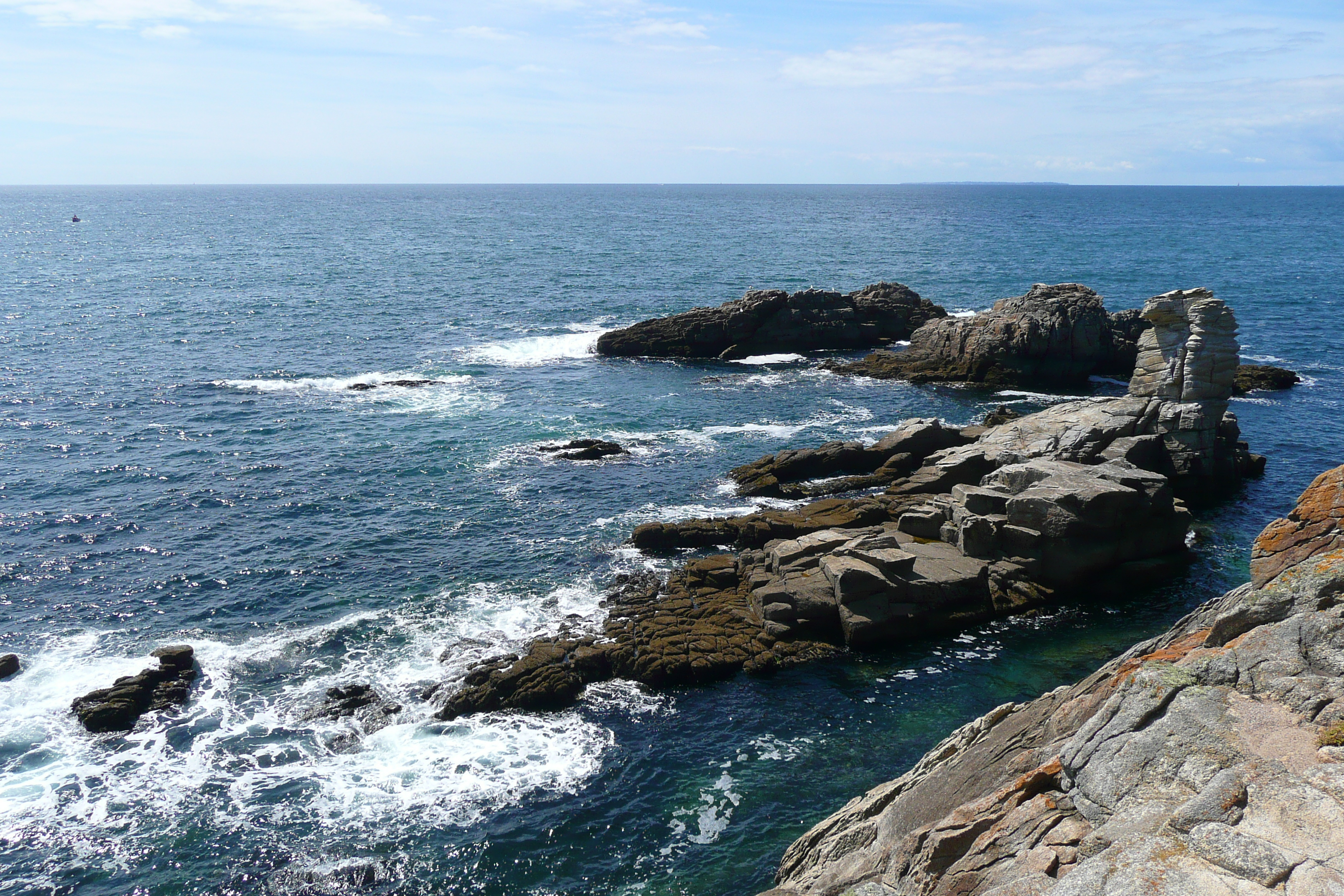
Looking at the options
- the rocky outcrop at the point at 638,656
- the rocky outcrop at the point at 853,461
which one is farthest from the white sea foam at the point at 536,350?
the rocky outcrop at the point at 638,656

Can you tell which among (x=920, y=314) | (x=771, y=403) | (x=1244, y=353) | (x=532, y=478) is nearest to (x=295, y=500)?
(x=532, y=478)

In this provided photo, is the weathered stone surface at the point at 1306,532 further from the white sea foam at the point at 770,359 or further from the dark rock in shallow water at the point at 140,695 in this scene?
the white sea foam at the point at 770,359

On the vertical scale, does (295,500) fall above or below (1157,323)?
below

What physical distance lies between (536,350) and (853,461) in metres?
40.9

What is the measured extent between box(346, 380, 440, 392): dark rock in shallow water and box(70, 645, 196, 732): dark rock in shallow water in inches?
1495

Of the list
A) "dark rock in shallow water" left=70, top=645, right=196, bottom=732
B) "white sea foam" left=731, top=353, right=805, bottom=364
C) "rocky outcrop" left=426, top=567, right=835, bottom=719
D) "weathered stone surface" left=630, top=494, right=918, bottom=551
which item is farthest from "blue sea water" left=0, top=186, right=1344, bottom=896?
"weathered stone surface" left=630, top=494, right=918, bottom=551

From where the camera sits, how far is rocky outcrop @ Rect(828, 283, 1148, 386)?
A: 68.8 meters

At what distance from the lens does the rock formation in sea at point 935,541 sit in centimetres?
3347

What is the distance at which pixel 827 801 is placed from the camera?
26250 mm

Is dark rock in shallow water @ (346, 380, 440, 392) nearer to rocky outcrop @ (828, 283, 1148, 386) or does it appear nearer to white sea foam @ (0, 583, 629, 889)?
rocky outcrop @ (828, 283, 1148, 386)

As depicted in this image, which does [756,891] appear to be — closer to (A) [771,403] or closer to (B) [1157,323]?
(B) [1157,323]

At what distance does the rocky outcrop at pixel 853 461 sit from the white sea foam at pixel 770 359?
26.9 metres

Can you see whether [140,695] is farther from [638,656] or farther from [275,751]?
[638,656]

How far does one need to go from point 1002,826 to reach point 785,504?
33.6 meters
